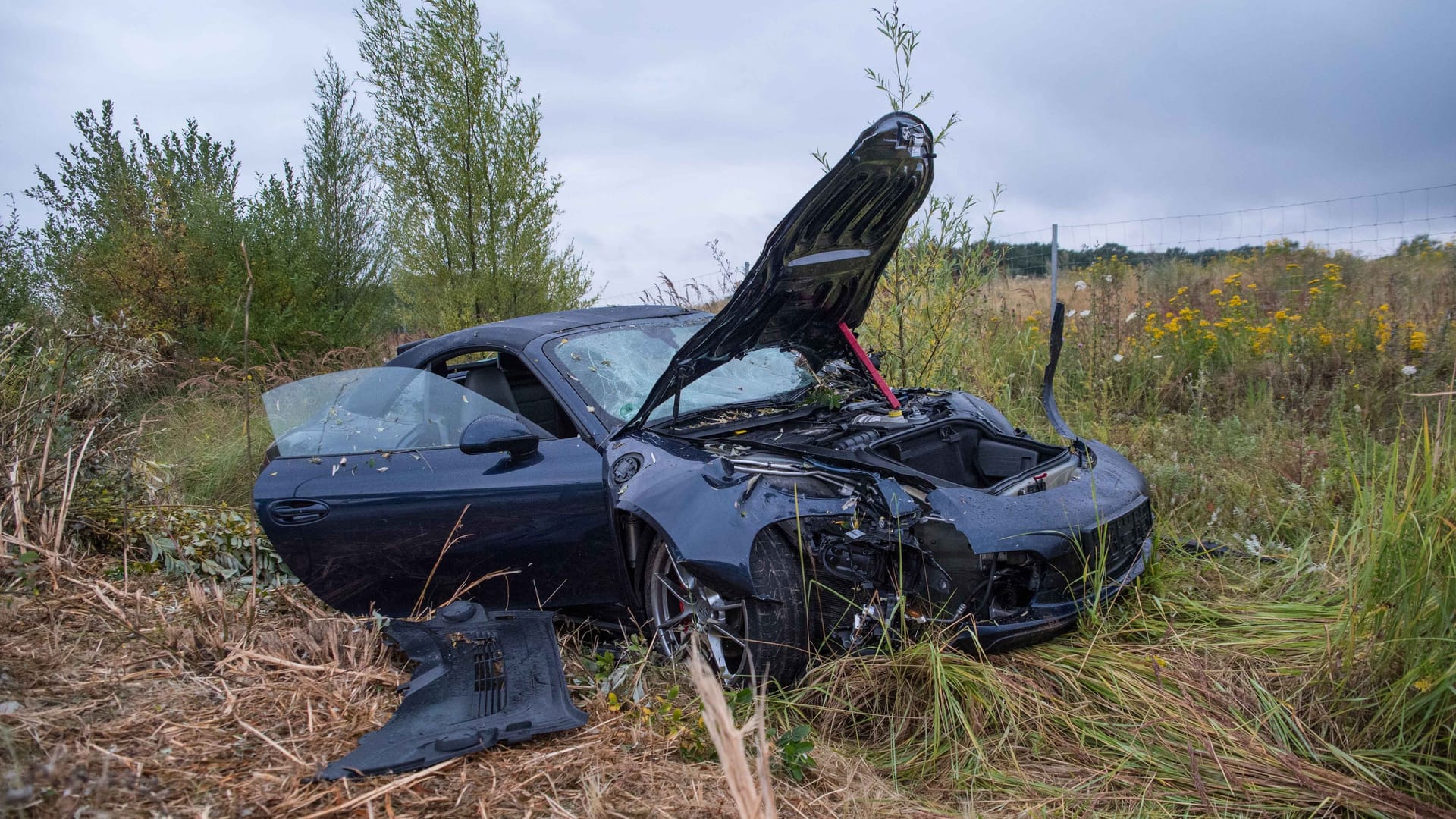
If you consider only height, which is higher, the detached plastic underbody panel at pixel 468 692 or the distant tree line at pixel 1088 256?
the distant tree line at pixel 1088 256

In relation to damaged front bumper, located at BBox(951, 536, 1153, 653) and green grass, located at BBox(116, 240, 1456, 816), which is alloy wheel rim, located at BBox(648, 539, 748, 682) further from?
damaged front bumper, located at BBox(951, 536, 1153, 653)

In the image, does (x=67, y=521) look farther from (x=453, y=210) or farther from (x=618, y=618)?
(x=453, y=210)

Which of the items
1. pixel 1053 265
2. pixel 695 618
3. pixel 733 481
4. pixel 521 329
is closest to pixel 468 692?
pixel 695 618

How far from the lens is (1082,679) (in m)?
3.03

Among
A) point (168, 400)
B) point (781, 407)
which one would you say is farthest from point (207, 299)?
point (781, 407)

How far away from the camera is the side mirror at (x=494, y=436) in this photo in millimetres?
3422

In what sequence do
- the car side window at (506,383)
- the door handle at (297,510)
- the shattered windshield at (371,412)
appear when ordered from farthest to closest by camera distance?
the car side window at (506,383) < the shattered windshield at (371,412) < the door handle at (297,510)

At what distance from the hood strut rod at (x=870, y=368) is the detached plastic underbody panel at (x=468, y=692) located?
175cm

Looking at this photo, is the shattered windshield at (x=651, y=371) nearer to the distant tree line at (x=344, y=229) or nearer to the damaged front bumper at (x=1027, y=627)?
the damaged front bumper at (x=1027, y=627)

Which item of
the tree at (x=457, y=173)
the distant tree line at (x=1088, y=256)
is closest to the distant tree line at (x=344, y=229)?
the tree at (x=457, y=173)

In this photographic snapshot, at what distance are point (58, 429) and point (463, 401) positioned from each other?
2.04 meters

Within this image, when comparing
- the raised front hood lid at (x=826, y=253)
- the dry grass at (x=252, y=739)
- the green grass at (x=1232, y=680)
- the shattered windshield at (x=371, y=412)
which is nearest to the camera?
the dry grass at (x=252, y=739)

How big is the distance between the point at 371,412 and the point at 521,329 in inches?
30.6

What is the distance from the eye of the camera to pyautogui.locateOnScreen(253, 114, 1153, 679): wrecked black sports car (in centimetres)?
299
